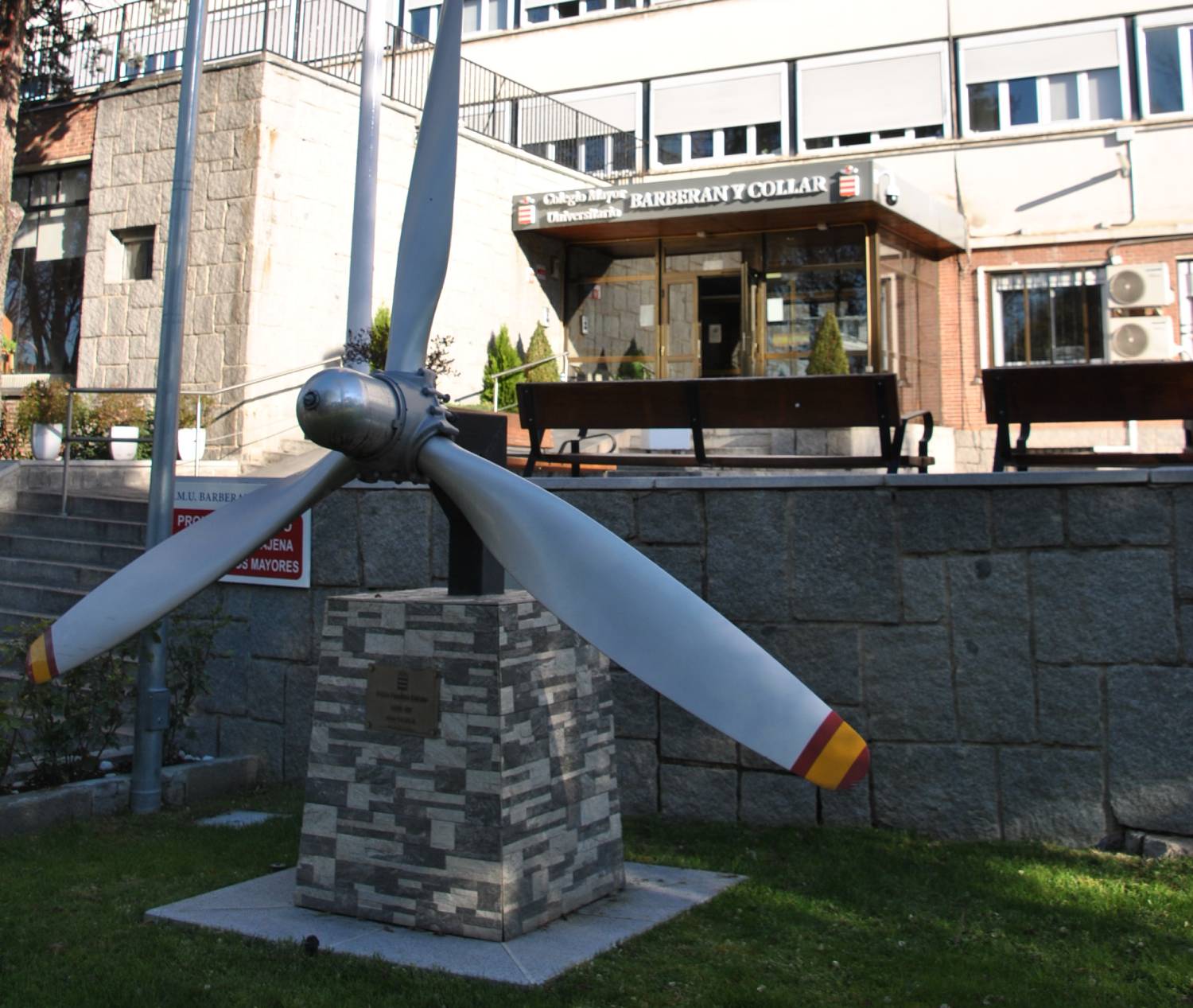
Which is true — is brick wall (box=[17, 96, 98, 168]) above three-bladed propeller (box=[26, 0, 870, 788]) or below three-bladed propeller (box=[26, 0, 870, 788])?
above

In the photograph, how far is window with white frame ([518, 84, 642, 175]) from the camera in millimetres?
24750

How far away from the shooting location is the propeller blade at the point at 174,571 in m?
4.41

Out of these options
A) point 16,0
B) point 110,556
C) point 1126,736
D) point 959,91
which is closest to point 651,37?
point 959,91

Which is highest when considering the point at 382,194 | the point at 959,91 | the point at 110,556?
the point at 959,91

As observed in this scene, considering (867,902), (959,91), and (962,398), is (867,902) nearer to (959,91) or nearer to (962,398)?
(962,398)

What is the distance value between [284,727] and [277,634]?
1.88 ft

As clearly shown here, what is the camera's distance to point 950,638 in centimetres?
592

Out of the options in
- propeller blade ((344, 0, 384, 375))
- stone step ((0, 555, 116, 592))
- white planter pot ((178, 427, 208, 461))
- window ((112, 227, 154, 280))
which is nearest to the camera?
stone step ((0, 555, 116, 592))

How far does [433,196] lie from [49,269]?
16600mm

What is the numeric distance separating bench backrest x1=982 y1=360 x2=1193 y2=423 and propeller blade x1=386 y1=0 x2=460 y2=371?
323 cm

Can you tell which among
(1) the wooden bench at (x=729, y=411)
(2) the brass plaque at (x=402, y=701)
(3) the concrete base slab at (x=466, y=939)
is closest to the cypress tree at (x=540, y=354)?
(1) the wooden bench at (x=729, y=411)

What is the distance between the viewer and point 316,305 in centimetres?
1683

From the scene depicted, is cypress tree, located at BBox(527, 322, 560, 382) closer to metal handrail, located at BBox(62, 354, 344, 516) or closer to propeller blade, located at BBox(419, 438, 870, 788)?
metal handrail, located at BBox(62, 354, 344, 516)

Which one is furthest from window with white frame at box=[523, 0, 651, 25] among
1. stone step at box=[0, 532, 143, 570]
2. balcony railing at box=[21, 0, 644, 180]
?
stone step at box=[0, 532, 143, 570]
